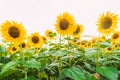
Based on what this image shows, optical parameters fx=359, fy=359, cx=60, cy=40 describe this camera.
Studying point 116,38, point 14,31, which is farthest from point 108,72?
point 116,38

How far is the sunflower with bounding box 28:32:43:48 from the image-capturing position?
2639mm

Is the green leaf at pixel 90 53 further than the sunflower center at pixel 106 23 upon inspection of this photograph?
No

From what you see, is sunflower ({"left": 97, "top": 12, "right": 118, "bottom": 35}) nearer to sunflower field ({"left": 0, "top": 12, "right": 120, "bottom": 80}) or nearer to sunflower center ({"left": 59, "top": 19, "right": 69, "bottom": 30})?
sunflower field ({"left": 0, "top": 12, "right": 120, "bottom": 80})

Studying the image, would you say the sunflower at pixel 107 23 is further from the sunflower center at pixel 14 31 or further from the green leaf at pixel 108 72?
the sunflower center at pixel 14 31

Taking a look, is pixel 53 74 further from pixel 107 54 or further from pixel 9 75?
pixel 107 54

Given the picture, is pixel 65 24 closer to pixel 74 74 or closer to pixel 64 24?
pixel 64 24

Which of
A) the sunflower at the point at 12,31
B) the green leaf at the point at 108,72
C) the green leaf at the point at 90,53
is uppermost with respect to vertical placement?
the sunflower at the point at 12,31

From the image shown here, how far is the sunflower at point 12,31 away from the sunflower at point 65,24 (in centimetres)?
23

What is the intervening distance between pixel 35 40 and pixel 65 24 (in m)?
0.64

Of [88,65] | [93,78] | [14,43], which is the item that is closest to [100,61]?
[88,65]

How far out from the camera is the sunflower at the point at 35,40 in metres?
2.64

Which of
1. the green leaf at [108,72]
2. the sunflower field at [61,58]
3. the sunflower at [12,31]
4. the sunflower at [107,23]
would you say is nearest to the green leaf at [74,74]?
the sunflower field at [61,58]

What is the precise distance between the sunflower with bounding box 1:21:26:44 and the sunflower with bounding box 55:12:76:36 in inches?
9.2

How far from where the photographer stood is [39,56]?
6.28ft
